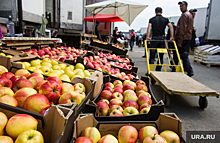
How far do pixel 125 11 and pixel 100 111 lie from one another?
11.2m

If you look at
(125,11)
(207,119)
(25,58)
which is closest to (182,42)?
(207,119)

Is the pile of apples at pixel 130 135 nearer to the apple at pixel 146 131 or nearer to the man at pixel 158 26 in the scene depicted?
the apple at pixel 146 131

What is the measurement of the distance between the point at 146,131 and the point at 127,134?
0.55 feet

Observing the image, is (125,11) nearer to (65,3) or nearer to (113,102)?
(65,3)

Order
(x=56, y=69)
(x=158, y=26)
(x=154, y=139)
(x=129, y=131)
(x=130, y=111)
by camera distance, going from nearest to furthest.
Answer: (x=154, y=139) → (x=129, y=131) → (x=130, y=111) → (x=56, y=69) → (x=158, y=26)

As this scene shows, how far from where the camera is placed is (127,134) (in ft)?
4.27

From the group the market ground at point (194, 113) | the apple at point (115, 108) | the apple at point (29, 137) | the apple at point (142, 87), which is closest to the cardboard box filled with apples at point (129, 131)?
the apple at point (29, 137)

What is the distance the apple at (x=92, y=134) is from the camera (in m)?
1.28

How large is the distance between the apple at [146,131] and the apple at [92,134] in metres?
0.36

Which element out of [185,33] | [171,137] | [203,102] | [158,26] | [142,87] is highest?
[158,26]

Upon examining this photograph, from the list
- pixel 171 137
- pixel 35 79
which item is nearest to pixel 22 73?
pixel 35 79

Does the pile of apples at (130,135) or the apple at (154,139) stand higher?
the apple at (154,139)

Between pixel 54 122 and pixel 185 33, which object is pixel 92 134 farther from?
pixel 185 33

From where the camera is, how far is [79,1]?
52.7ft
